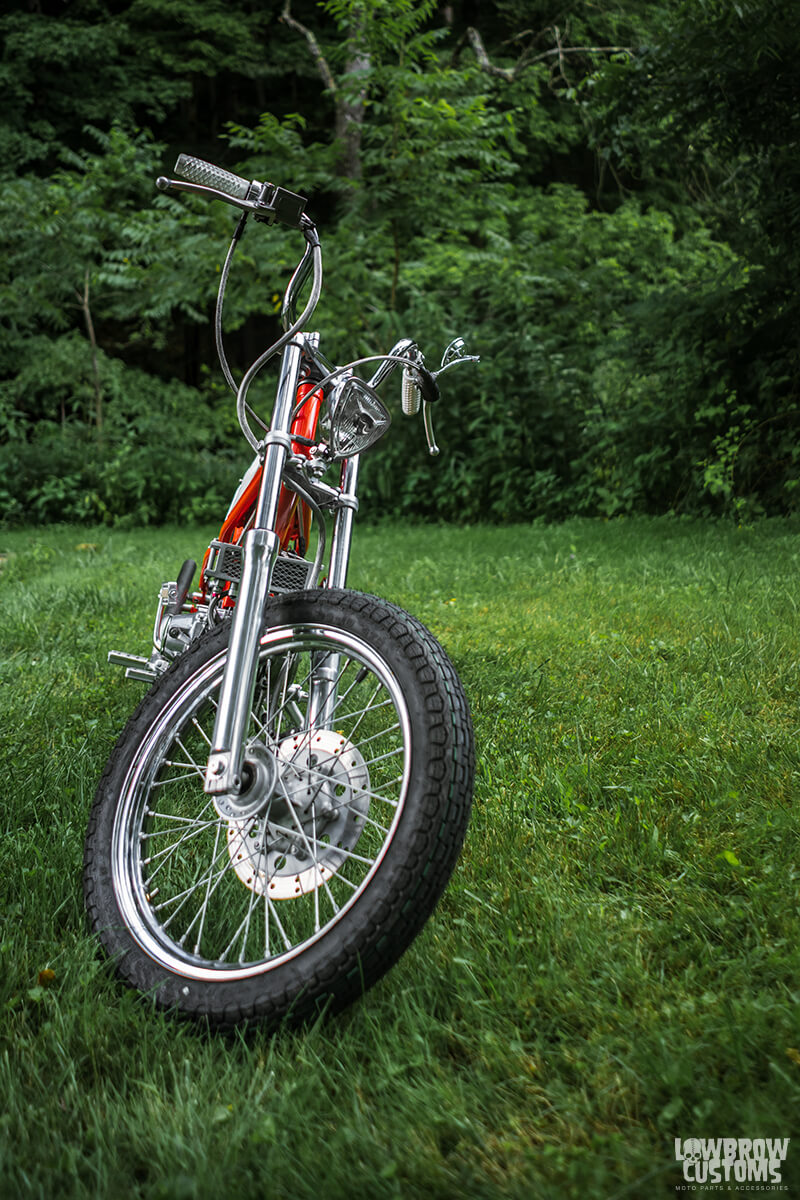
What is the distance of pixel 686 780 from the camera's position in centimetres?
209

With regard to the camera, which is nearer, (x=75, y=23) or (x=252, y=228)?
(x=252, y=228)

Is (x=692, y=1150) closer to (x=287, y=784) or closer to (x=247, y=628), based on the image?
(x=287, y=784)

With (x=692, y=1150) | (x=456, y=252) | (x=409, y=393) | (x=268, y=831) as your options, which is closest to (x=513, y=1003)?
(x=692, y=1150)

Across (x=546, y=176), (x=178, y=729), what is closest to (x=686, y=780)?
(x=178, y=729)

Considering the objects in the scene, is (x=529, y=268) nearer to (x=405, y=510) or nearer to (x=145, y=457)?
(x=405, y=510)

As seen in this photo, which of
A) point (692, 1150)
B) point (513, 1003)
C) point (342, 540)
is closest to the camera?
point (692, 1150)

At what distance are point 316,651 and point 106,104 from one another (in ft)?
52.2

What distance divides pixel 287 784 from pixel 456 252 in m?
9.61

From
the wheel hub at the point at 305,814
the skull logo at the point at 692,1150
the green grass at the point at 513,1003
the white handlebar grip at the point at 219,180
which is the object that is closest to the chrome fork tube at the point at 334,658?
the wheel hub at the point at 305,814

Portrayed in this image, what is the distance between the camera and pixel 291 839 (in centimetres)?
154

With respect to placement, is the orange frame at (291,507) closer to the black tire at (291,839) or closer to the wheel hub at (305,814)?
the black tire at (291,839)

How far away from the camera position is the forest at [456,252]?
20.6ft

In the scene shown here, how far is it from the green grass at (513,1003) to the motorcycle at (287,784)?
98mm

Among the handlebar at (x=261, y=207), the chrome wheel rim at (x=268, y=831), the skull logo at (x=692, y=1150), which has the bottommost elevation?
the skull logo at (x=692, y=1150)
